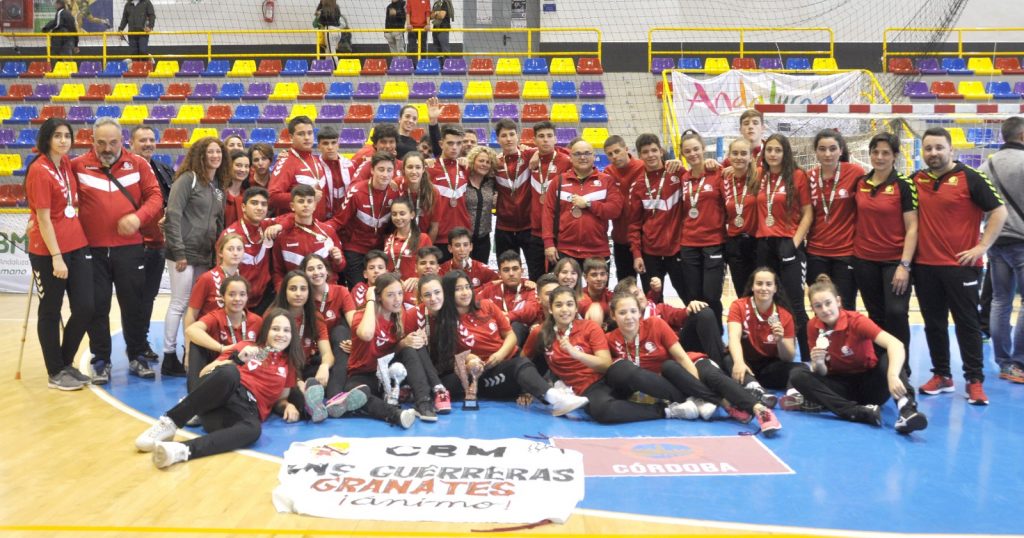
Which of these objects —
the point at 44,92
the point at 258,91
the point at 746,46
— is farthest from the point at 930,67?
the point at 44,92

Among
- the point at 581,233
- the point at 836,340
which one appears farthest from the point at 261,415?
the point at 836,340

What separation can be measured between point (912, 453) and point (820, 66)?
Answer: 12.0 metres

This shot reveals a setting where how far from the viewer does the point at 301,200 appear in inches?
234

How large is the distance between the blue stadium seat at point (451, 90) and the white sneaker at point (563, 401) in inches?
415

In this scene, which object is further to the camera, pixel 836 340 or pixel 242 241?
pixel 242 241

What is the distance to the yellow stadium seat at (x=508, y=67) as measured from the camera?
1561cm

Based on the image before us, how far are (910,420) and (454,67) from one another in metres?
12.3

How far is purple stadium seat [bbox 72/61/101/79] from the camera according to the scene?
16391 millimetres

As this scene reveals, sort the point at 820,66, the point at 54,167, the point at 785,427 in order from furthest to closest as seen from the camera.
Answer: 1. the point at 820,66
2. the point at 54,167
3. the point at 785,427

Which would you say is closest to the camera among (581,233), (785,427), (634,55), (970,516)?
(970,516)

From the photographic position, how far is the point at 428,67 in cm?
1568

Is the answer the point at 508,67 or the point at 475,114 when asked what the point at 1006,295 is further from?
the point at 508,67

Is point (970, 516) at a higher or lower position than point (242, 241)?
lower

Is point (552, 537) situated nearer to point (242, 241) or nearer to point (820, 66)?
point (242, 241)
